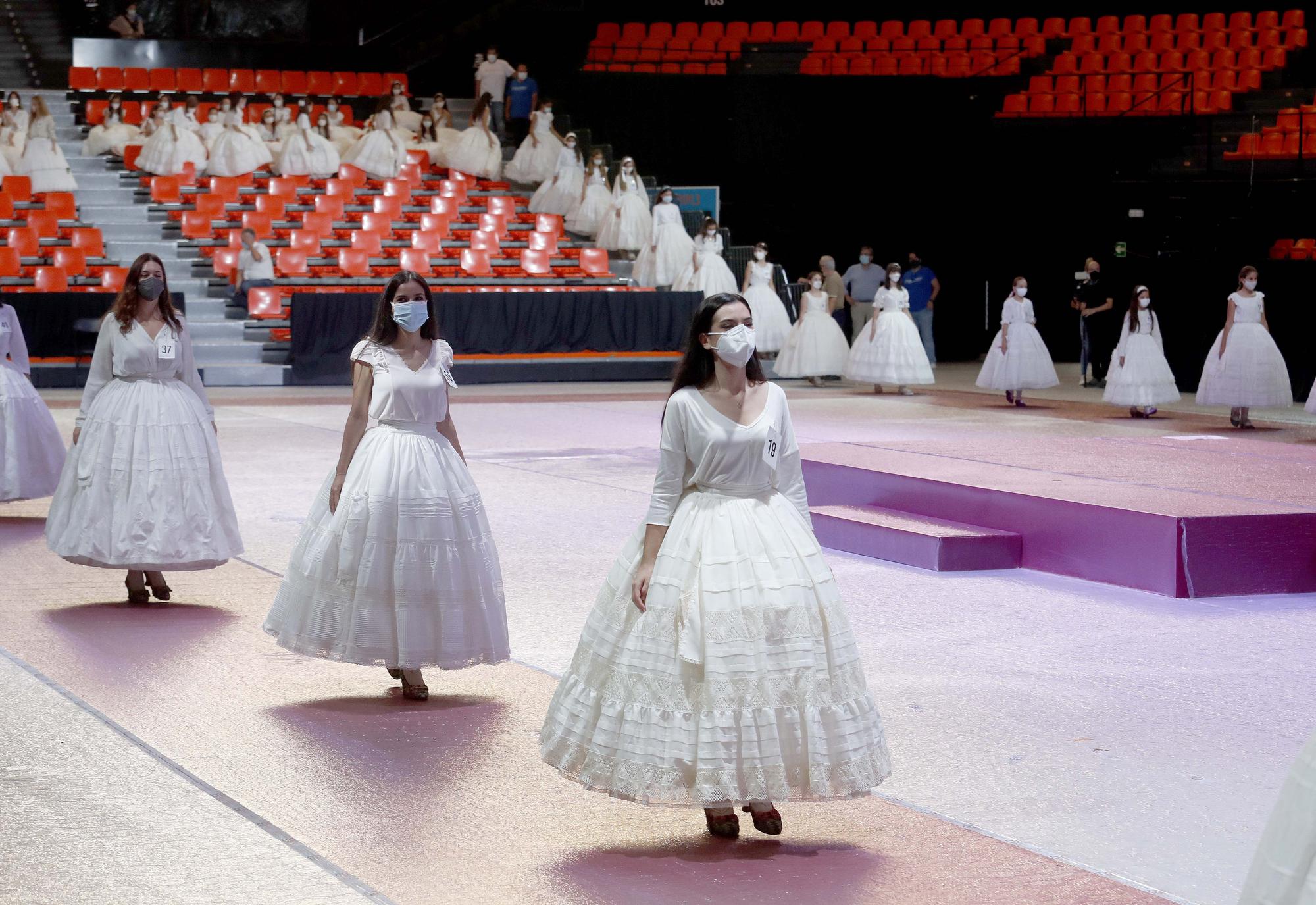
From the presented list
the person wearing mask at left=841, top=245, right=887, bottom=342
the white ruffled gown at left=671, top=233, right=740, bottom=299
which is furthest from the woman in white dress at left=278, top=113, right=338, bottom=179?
the person wearing mask at left=841, top=245, right=887, bottom=342

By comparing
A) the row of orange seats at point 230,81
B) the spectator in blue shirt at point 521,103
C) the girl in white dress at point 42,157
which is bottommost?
the girl in white dress at point 42,157

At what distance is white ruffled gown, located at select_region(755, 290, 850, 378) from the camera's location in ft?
70.6

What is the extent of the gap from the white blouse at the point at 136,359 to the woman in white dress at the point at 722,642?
3.89 meters

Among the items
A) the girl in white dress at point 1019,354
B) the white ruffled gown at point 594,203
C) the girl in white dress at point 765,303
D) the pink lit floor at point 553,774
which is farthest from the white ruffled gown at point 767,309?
the pink lit floor at point 553,774

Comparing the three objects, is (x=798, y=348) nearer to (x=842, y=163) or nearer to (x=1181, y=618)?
(x=842, y=163)

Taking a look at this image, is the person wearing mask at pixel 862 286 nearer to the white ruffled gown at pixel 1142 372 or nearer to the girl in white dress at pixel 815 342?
the girl in white dress at pixel 815 342

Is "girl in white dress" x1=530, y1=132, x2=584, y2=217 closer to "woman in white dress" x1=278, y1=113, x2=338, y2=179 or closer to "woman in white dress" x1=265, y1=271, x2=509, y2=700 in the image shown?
"woman in white dress" x1=278, y1=113, x2=338, y2=179

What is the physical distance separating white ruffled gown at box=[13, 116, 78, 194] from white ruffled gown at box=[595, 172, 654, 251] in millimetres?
7863

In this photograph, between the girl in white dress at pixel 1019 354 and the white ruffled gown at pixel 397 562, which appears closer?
the white ruffled gown at pixel 397 562

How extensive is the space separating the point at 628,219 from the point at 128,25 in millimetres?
10312

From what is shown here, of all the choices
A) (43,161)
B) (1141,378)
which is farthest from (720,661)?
(43,161)

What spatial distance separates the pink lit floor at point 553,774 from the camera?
4.14 m

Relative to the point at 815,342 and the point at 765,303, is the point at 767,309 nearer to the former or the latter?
the point at 765,303

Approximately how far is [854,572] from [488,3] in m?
22.5
